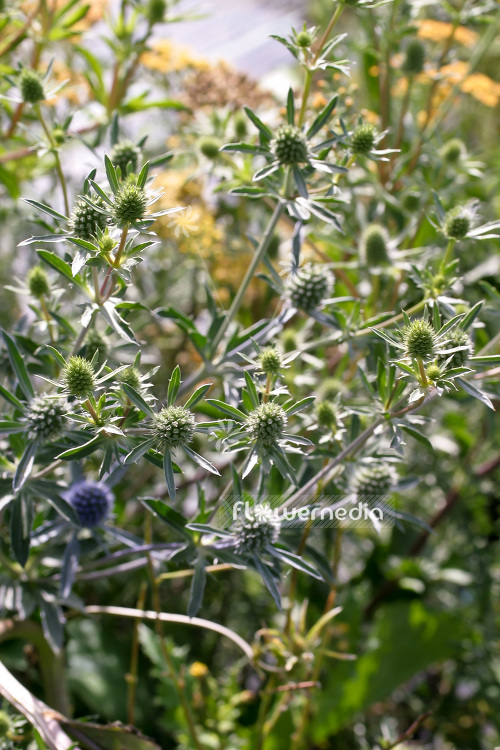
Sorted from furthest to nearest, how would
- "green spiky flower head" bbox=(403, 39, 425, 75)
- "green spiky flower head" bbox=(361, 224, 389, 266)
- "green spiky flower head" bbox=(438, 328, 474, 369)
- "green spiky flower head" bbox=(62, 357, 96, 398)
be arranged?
"green spiky flower head" bbox=(403, 39, 425, 75), "green spiky flower head" bbox=(361, 224, 389, 266), "green spiky flower head" bbox=(438, 328, 474, 369), "green spiky flower head" bbox=(62, 357, 96, 398)

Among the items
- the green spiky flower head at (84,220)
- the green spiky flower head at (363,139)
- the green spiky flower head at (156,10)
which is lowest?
the green spiky flower head at (84,220)

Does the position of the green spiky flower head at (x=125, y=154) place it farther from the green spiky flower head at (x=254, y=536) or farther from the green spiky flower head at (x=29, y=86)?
the green spiky flower head at (x=254, y=536)

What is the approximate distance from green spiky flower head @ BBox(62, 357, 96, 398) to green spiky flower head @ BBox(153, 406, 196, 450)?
0.25 feet

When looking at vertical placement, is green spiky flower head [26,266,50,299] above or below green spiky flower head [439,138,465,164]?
below

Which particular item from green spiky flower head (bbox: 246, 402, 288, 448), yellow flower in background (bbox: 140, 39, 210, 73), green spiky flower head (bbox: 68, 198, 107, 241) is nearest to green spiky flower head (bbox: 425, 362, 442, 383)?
green spiky flower head (bbox: 246, 402, 288, 448)

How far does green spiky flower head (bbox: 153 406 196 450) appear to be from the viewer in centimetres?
64

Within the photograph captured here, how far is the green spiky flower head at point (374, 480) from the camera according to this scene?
848 mm

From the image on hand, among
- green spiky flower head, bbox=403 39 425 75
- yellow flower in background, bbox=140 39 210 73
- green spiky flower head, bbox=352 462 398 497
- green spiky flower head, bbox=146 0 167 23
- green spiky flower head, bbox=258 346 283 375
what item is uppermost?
yellow flower in background, bbox=140 39 210 73

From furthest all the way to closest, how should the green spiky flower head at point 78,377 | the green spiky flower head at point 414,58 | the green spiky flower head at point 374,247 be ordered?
the green spiky flower head at point 414,58
the green spiky flower head at point 374,247
the green spiky flower head at point 78,377

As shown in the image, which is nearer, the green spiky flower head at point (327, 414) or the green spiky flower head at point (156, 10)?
the green spiky flower head at point (327, 414)

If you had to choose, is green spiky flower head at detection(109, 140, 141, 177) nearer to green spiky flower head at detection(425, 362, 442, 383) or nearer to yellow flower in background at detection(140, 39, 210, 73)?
green spiky flower head at detection(425, 362, 442, 383)

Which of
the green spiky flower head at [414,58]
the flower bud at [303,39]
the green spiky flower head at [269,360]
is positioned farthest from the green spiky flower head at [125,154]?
the green spiky flower head at [414,58]

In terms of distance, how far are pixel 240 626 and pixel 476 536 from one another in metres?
0.54

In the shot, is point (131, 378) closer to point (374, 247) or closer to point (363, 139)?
point (363, 139)
